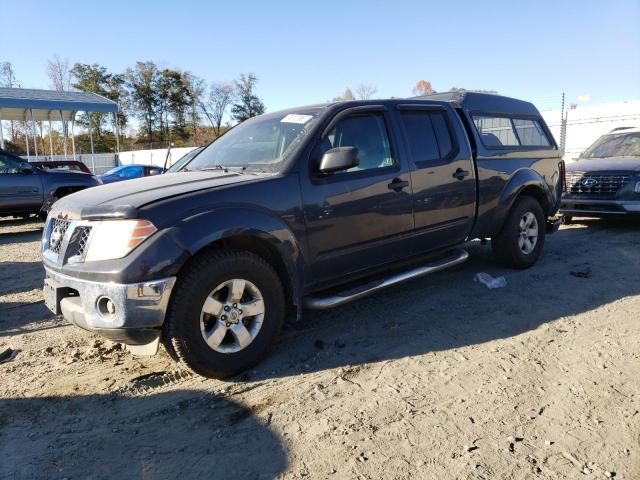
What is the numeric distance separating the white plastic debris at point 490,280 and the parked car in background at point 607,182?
13.3 feet

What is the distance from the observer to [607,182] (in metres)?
8.18

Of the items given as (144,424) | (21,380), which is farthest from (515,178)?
(21,380)

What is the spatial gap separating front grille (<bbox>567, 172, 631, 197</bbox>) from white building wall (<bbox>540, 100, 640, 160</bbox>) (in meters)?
15.8

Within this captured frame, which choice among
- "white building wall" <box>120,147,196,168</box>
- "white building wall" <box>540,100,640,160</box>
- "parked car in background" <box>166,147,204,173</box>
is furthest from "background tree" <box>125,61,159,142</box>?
"parked car in background" <box>166,147,204,173</box>

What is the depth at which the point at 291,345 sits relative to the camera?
3.79 meters

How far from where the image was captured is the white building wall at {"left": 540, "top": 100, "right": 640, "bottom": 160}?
2297 centimetres

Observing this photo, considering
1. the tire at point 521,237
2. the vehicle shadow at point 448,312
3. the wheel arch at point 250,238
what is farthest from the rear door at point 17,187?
the tire at point 521,237

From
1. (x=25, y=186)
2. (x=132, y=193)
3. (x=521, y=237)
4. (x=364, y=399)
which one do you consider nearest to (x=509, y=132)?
(x=521, y=237)

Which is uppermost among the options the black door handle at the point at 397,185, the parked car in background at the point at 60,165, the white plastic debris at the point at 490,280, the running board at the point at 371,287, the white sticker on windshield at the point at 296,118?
the parked car in background at the point at 60,165

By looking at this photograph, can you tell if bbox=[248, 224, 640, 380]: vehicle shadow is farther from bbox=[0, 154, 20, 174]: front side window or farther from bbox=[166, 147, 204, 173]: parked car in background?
bbox=[0, 154, 20, 174]: front side window

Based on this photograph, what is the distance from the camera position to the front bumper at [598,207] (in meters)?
7.87

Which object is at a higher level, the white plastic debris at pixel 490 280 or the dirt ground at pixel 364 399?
the white plastic debris at pixel 490 280

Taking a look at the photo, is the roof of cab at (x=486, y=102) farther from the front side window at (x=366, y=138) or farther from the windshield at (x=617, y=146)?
the windshield at (x=617, y=146)

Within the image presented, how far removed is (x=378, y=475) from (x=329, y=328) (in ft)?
6.15
